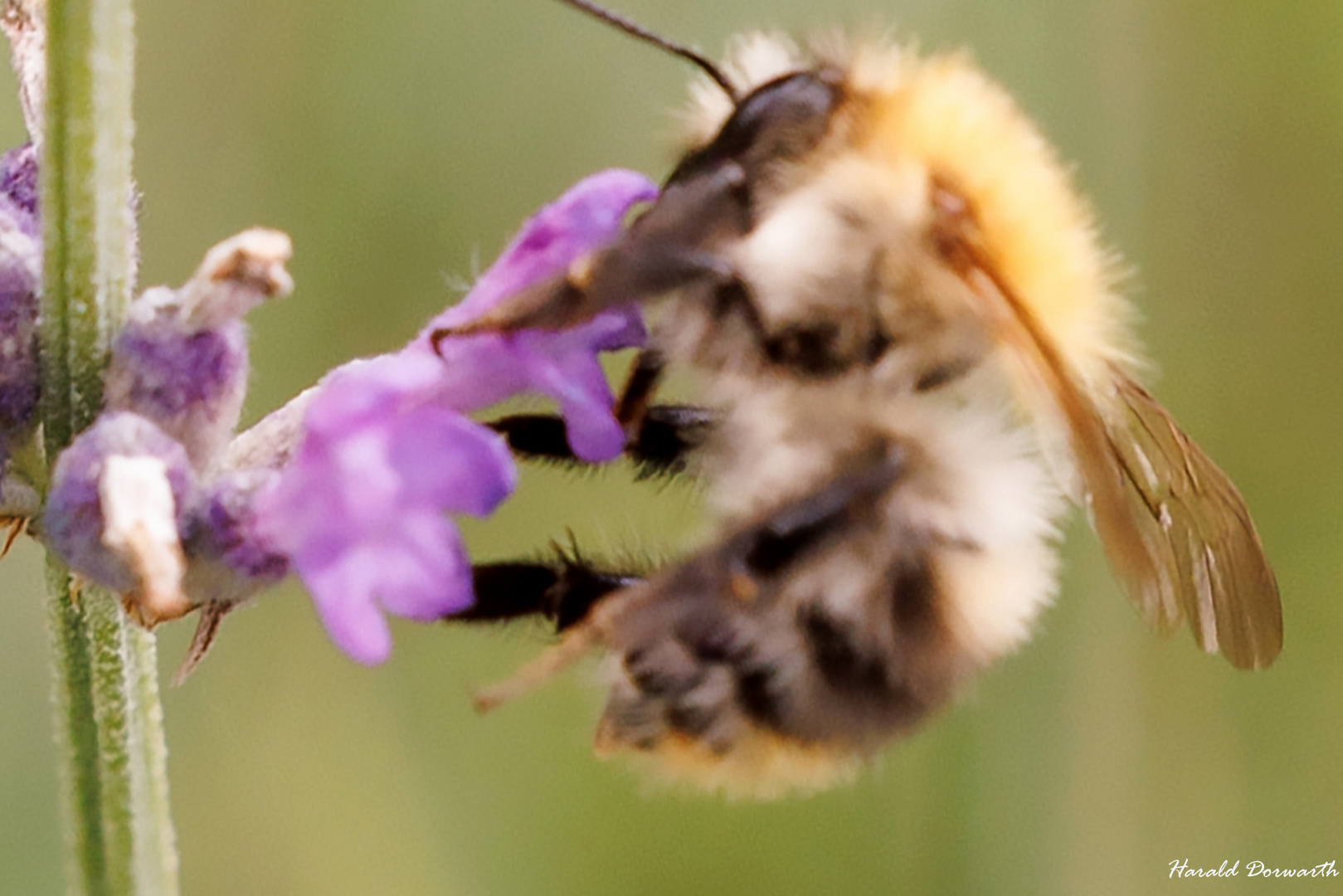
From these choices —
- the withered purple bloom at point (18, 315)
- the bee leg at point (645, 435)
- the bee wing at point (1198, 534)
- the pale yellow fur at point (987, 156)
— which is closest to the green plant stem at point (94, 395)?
the withered purple bloom at point (18, 315)

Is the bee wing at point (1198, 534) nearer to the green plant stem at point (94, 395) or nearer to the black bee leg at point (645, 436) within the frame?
the black bee leg at point (645, 436)

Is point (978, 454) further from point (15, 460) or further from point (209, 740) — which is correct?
point (209, 740)

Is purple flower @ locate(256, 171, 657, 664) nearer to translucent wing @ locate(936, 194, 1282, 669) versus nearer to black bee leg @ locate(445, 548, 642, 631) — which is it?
black bee leg @ locate(445, 548, 642, 631)

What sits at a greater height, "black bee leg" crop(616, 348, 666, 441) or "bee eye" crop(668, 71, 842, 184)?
"bee eye" crop(668, 71, 842, 184)

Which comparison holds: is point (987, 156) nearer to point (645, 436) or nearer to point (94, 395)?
point (645, 436)

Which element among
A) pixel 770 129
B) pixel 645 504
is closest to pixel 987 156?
pixel 770 129

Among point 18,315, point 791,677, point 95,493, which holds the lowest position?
point 791,677

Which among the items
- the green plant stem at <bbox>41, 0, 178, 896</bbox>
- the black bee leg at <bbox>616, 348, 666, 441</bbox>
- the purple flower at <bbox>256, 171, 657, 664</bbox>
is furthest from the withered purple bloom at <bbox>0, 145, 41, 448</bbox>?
the black bee leg at <bbox>616, 348, 666, 441</bbox>

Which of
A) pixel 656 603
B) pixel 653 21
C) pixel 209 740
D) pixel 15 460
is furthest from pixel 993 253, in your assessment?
pixel 653 21
